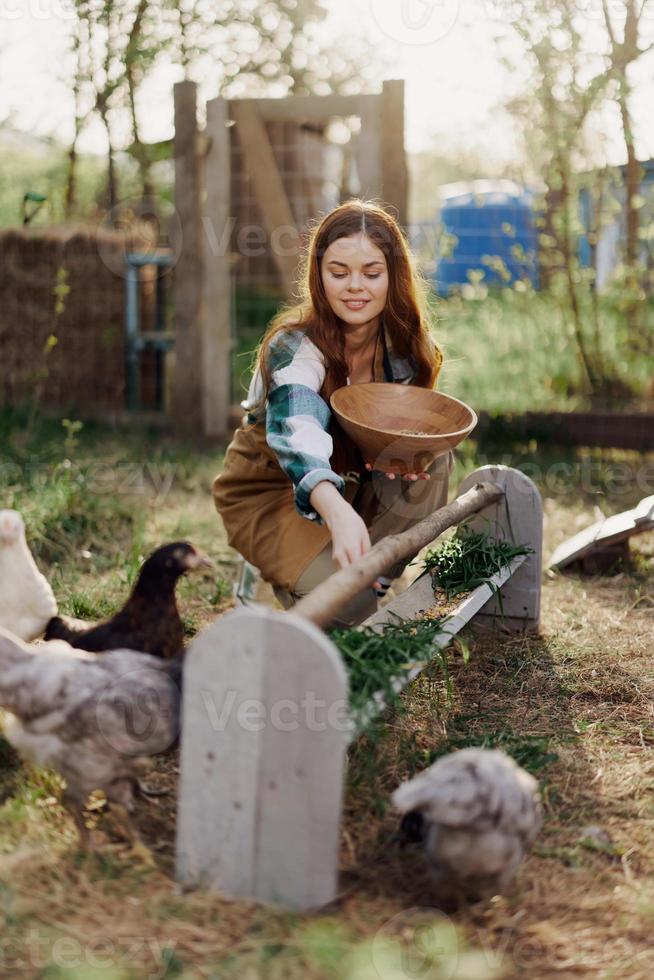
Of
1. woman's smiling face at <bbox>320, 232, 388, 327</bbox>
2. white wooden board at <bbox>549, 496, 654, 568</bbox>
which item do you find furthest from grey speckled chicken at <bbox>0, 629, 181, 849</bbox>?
white wooden board at <bbox>549, 496, 654, 568</bbox>

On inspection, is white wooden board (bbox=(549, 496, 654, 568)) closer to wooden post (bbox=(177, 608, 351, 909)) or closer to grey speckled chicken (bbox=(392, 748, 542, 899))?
grey speckled chicken (bbox=(392, 748, 542, 899))

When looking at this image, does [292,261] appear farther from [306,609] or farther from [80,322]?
[306,609]

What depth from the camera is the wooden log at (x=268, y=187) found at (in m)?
6.17

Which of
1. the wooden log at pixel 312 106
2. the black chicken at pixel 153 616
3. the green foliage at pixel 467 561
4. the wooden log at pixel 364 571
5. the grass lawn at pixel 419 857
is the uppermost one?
the wooden log at pixel 312 106

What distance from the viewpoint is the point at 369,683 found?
6.76ft

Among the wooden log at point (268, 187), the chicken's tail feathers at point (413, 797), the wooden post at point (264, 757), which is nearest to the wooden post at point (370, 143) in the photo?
the wooden log at point (268, 187)

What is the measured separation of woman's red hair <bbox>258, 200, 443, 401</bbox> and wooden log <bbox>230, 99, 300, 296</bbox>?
9.92 ft

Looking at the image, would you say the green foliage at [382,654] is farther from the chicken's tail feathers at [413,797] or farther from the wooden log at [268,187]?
the wooden log at [268,187]

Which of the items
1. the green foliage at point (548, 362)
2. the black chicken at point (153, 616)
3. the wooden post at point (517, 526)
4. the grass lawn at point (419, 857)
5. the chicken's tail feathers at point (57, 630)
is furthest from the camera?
the green foliage at point (548, 362)

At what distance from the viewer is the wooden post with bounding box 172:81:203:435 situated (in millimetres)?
6238

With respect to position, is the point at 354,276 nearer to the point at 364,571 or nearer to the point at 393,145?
the point at 364,571

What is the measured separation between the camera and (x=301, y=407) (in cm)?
277

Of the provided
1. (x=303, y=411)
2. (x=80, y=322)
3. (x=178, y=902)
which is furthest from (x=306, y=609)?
(x=80, y=322)

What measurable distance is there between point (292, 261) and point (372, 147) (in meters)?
0.83
